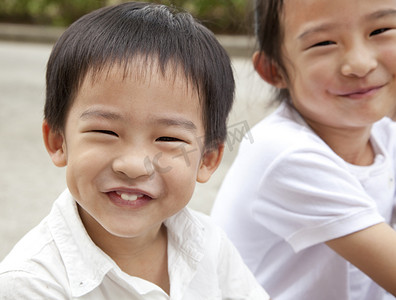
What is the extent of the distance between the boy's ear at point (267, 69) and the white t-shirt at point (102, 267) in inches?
17.8

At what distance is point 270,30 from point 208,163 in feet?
1.48

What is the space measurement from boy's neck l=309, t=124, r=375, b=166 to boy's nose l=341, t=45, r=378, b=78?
21 centimetres

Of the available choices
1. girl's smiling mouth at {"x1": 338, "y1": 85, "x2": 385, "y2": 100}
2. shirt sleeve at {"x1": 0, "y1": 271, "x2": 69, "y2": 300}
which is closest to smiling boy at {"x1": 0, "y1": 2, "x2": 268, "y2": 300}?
shirt sleeve at {"x1": 0, "y1": 271, "x2": 69, "y2": 300}

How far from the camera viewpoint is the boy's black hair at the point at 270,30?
1460 millimetres

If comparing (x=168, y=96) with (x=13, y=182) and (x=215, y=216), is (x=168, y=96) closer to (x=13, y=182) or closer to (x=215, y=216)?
(x=215, y=216)

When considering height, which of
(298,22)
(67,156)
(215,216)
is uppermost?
(298,22)

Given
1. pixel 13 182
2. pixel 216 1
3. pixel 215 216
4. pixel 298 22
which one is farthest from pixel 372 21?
pixel 216 1

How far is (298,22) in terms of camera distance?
1389 mm

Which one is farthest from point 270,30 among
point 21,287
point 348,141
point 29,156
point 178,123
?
point 29,156

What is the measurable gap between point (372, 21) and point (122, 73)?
2.00ft

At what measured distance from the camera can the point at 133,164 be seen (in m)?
1.00

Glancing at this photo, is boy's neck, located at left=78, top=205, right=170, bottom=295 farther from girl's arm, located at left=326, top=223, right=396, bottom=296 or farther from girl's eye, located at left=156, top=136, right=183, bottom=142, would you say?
girl's arm, located at left=326, top=223, right=396, bottom=296

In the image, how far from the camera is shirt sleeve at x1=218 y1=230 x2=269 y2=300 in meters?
1.26

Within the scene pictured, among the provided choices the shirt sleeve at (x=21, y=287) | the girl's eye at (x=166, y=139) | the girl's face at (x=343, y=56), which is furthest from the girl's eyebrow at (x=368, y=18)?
the shirt sleeve at (x=21, y=287)
